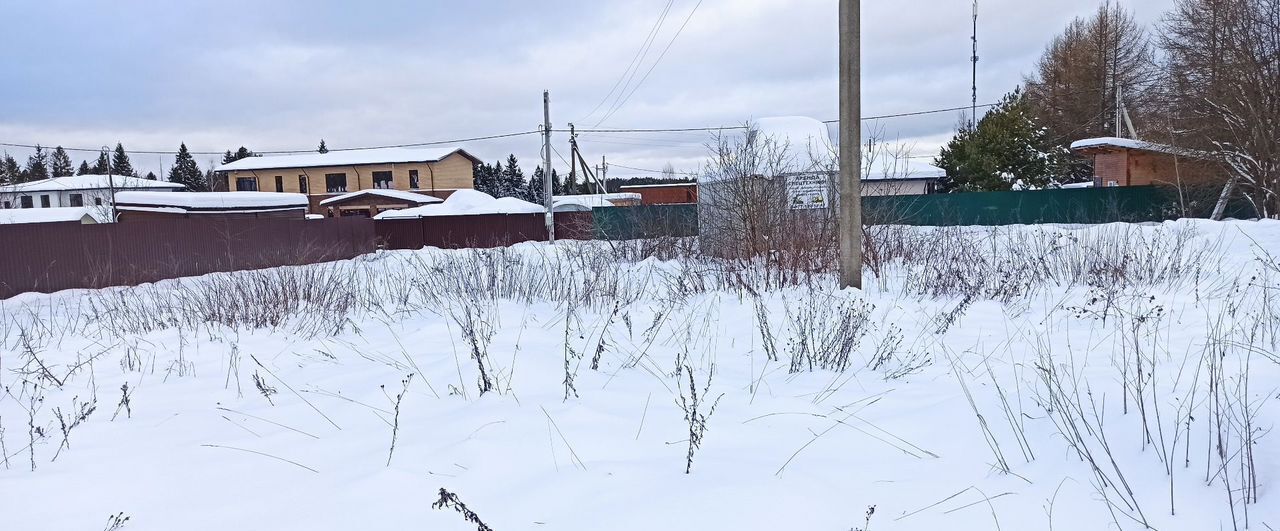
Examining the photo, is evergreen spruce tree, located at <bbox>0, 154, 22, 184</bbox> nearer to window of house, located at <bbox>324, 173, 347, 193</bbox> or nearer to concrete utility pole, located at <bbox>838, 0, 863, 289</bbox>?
window of house, located at <bbox>324, 173, 347, 193</bbox>

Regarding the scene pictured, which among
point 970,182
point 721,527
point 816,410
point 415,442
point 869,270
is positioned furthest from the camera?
point 970,182

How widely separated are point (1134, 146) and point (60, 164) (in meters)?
90.8

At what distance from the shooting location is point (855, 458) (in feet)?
9.53

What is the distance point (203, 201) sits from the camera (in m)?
37.3

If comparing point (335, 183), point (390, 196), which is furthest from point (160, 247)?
point (335, 183)

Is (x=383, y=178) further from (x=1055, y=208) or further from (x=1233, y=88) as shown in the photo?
(x=1233, y=88)

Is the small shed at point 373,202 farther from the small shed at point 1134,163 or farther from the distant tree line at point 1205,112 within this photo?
the small shed at point 1134,163

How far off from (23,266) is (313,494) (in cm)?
1551

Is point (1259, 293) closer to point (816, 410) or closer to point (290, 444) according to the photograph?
point (816, 410)

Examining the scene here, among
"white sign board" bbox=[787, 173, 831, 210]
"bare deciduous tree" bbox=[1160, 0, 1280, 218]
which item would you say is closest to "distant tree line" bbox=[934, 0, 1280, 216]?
"bare deciduous tree" bbox=[1160, 0, 1280, 218]

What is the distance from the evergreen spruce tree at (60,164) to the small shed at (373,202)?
47693 millimetres

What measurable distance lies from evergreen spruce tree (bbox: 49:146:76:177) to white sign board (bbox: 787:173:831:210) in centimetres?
8634

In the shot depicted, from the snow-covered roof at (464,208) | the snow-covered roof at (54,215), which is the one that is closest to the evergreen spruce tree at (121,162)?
the snow-covered roof at (54,215)

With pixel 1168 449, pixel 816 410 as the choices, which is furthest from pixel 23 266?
pixel 1168 449
